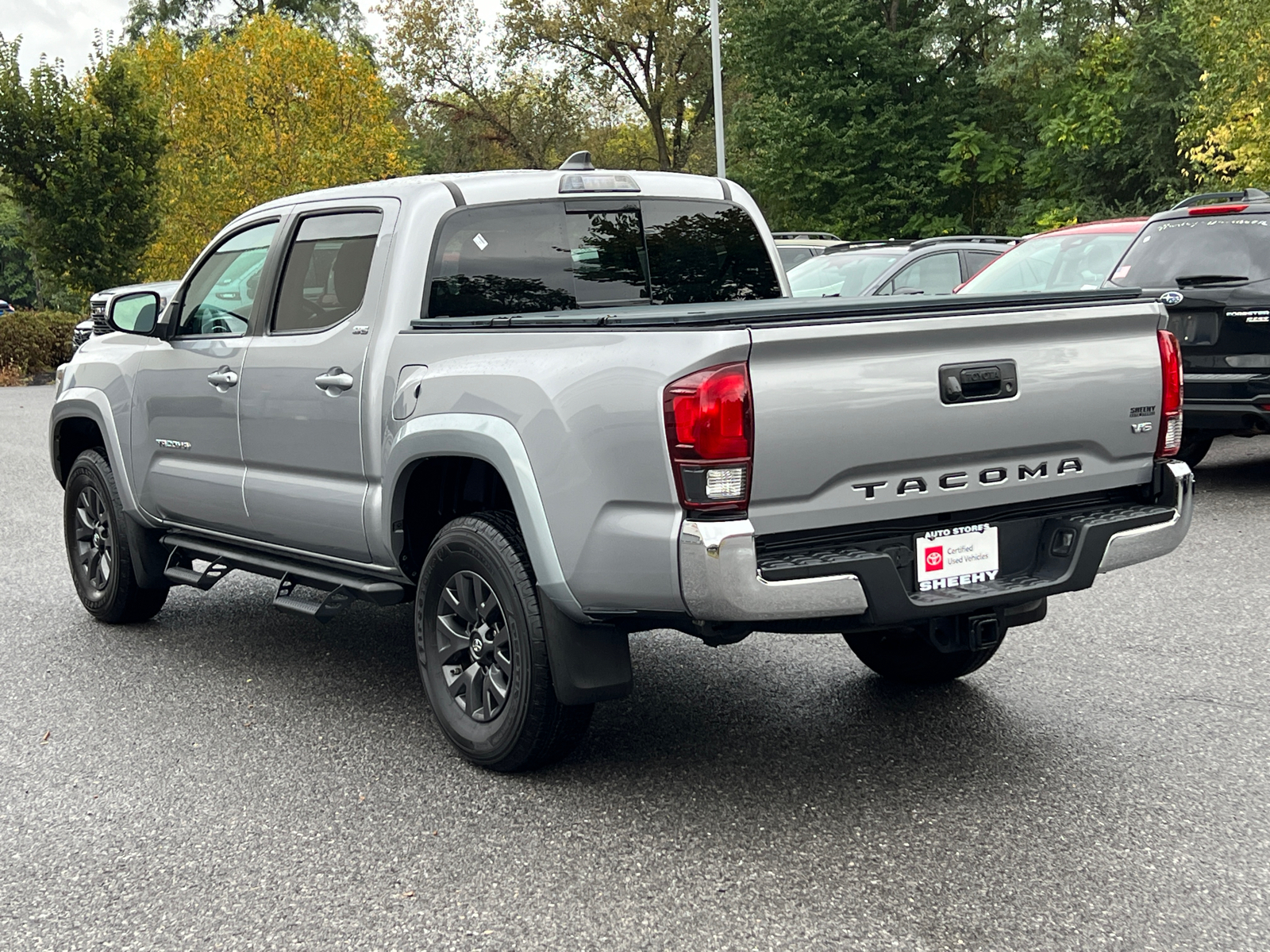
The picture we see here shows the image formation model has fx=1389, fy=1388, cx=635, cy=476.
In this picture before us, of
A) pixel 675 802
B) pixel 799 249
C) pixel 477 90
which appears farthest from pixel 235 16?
pixel 675 802

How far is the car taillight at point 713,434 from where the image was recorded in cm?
362

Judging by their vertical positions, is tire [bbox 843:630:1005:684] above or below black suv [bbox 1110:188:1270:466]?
below

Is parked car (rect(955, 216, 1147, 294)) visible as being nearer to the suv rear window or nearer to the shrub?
the suv rear window

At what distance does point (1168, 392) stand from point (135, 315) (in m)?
4.36

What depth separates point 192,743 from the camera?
4.96 m

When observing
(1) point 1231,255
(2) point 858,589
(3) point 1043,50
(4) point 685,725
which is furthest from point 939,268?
(3) point 1043,50

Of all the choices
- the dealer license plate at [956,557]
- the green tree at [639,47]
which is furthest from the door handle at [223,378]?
the green tree at [639,47]

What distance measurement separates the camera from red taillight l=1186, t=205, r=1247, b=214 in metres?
9.32

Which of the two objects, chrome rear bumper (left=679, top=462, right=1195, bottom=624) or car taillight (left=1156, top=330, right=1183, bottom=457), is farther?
car taillight (left=1156, top=330, right=1183, bottom=457)

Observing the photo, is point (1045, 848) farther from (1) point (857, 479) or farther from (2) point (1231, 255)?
(2) point (1231, 255)

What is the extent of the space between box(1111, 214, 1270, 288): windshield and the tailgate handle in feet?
19.0

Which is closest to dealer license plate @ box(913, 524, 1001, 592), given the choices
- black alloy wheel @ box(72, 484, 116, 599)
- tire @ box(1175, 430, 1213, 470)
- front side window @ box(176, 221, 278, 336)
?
front side window @ box(176, 221, 278, 336)

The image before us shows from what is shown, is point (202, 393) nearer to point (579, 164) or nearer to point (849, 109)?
point (579, 164)

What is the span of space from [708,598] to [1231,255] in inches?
272
